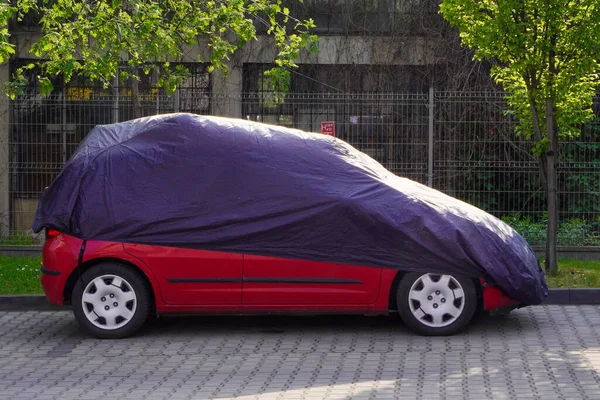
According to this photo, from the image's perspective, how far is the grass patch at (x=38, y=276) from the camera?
39.8ft

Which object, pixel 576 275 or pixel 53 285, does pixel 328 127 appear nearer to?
pixel 576 275

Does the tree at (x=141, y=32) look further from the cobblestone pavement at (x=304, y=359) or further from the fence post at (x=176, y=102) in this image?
the cobblestone pavement at (x=304, y=359)

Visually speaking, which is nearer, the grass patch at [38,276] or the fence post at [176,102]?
the grass patch at [38,276]

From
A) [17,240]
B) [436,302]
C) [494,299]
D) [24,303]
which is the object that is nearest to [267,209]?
[436,302]

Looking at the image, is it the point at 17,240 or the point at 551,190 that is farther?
the point at 17,240

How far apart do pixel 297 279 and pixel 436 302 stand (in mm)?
1331

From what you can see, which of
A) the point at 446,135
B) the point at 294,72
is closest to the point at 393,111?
the point at 446,135

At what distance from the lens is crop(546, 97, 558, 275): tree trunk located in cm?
1288

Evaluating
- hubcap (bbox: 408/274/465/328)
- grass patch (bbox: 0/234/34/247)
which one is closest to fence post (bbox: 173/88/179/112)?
grass patch (bbox: 0/234/34/247)

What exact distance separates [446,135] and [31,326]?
7.09 meters

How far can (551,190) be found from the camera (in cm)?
1295

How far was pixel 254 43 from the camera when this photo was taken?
1903cm

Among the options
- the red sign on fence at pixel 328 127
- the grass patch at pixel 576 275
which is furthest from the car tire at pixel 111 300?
the red sign on fence at pixel 328 127

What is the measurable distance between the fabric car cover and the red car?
11 cm
